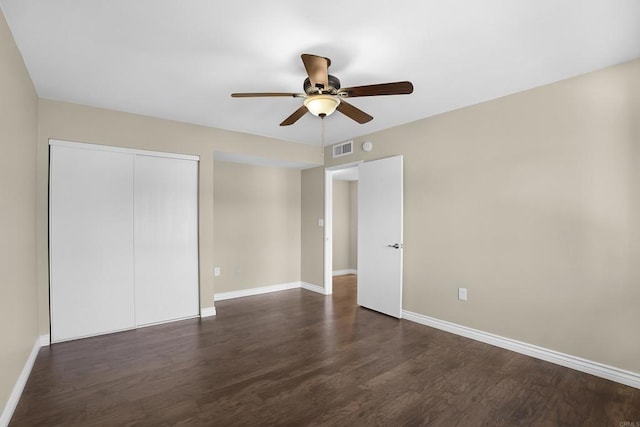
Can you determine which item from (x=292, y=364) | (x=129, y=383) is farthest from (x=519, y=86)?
(x=129, y=383)

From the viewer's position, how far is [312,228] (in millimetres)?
5352

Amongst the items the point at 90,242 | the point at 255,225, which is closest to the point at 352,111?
the point at 90,242

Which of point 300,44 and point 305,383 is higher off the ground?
point 300,44

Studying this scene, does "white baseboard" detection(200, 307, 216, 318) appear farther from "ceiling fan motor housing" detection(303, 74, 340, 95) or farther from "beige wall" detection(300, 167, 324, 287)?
"ceiling fan motor housing" detection(303, 74, 340, 95)

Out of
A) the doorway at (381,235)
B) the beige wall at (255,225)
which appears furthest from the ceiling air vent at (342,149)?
the beige wall at (255,225)

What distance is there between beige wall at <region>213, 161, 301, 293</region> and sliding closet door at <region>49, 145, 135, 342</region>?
145 centimetres

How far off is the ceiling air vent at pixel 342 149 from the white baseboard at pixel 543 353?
248cm

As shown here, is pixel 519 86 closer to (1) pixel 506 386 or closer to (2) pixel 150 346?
(1) pixel 506 386

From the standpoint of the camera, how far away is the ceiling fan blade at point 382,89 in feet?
6.68

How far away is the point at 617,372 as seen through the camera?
232 cm

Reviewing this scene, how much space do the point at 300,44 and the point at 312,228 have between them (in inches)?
140

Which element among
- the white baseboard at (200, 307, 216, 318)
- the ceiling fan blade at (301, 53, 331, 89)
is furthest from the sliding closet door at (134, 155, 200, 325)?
the ceiling fan blade at (301, 53, 331, 89)

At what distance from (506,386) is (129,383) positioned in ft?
9.28

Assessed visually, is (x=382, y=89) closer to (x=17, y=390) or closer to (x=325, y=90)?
(x=325, y=90)
